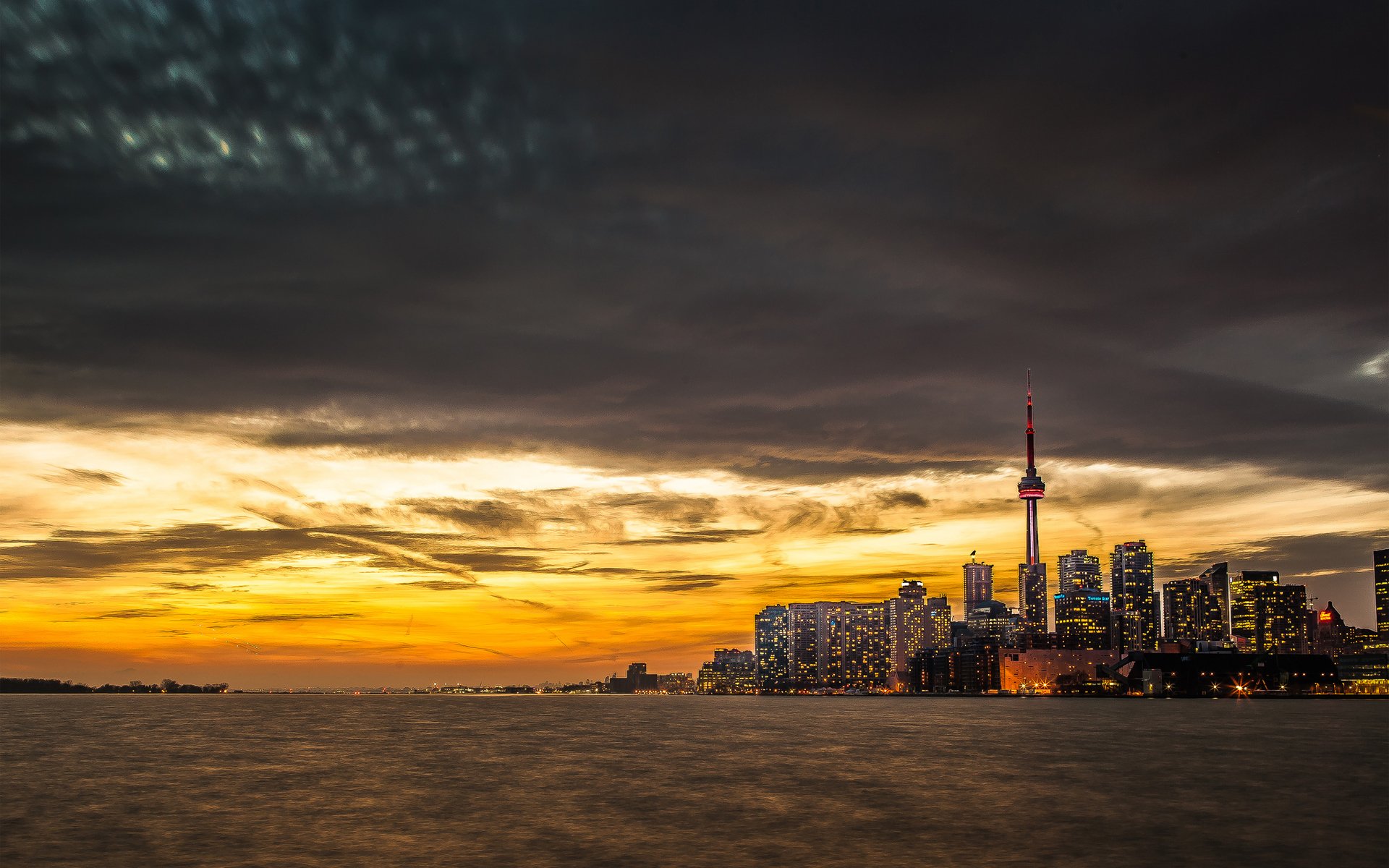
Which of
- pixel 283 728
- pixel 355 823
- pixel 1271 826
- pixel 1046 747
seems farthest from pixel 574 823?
pixel 283 728

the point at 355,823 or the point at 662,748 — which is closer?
the point at 355,823

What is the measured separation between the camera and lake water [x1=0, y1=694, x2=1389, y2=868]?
149 feet

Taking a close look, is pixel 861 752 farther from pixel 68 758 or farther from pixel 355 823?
pixel 68 758

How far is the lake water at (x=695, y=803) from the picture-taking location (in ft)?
149

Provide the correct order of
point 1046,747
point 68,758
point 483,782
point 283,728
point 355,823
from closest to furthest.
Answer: point 355,823 < point 483,782 < point 68,758 < point 1046,747 < point 283,728

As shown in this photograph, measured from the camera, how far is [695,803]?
203ft

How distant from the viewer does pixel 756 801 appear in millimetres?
61469

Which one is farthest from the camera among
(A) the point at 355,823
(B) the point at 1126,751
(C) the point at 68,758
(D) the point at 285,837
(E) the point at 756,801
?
(B) the point at 1126,751

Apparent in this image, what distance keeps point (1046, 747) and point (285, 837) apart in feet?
298

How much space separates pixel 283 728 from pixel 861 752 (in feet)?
336

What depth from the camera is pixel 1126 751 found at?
352 feet

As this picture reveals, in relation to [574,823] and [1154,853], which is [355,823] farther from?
[1154,853]

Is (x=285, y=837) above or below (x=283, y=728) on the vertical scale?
above

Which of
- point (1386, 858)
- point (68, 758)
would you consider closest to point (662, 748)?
point (68, 758)
